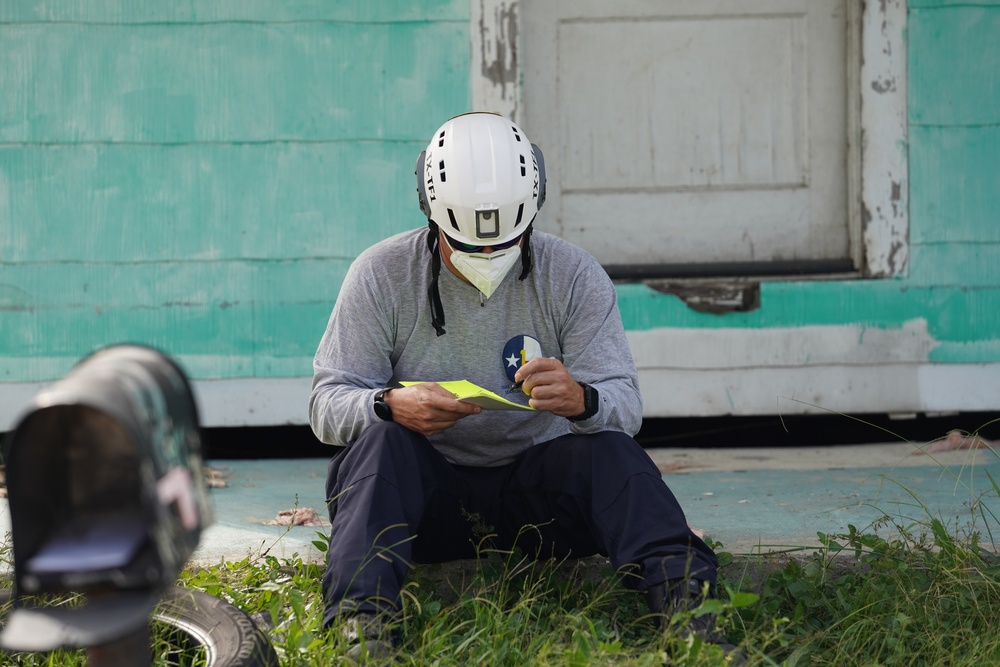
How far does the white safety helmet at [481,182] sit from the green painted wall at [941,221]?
199cm

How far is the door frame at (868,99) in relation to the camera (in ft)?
14.6

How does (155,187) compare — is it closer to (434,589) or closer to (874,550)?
(434,589)

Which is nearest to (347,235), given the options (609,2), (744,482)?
(609,2)

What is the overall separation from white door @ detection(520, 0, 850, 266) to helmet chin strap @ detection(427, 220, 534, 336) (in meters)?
1.92

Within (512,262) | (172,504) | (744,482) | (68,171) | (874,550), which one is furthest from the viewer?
(68,171)

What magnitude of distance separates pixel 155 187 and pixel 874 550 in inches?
125

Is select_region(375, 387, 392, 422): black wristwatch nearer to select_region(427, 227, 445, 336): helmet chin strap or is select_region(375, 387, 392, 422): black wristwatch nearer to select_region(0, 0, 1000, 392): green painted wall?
select_region(427, 227, 445, 336): helmet chin strap

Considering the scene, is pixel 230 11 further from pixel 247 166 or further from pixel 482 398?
pixel 482 398

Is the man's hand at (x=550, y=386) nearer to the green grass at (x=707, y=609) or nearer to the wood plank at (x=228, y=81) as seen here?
the green grass at (x=707, y=609)

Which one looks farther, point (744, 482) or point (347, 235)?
point (347, 235)

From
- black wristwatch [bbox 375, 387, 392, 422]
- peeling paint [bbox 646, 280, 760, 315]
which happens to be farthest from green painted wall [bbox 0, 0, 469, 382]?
black wristwatch [bbox 375, 387, 392, 422]

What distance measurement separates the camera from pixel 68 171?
449 cm

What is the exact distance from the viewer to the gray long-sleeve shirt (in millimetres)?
2754

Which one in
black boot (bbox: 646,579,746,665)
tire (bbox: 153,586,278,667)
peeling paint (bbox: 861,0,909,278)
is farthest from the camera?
peeling paint (bbox: 861,0,909,278)
